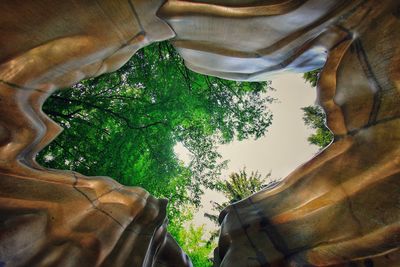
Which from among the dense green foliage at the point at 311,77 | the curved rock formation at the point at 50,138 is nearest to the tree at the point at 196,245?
the dense green foliage at the point at 311,77

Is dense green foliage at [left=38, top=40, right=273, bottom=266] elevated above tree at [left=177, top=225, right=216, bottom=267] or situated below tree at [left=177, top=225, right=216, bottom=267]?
above

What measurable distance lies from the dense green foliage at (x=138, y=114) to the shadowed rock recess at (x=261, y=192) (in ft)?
25.6

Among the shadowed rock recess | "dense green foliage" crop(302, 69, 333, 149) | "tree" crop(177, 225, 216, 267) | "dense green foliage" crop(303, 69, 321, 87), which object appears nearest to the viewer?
the shadowed rock recess

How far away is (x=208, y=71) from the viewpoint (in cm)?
278

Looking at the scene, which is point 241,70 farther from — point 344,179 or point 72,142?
point 72,142

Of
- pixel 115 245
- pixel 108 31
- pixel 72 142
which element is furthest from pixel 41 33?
pixel 72 142

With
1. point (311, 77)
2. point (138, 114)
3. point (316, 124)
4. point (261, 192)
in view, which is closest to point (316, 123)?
point (316, 124)

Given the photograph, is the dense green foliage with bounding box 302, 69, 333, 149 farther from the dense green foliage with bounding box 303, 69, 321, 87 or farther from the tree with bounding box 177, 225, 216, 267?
the tree with bounding box 177, 225, 216, 267

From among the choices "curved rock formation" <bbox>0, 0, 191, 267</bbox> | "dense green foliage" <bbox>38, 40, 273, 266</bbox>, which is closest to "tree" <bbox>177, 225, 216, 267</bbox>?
"dense green foliage" <bbox>38, 40, 273, 266</bbox>

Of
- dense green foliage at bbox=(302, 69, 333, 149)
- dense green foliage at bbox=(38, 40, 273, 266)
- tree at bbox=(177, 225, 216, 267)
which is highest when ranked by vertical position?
dense green foliage at bbox=(38, 40, 273, 266)

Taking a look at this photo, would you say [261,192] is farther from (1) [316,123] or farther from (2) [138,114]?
(1) [316,123]

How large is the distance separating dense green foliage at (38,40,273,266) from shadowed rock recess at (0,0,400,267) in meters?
7.80

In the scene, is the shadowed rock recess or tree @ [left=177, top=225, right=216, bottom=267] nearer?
the shadowed rock recess

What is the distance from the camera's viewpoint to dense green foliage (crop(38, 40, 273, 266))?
385 inches
